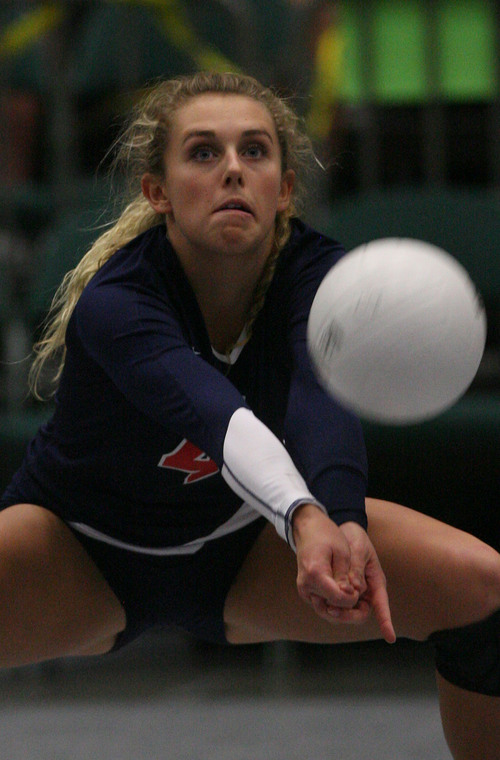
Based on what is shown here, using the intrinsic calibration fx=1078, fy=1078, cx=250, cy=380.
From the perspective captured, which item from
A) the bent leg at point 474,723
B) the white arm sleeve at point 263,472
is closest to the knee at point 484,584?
the bent leg at point 474,723

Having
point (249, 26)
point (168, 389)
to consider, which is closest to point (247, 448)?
point (168, 389)

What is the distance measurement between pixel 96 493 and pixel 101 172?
2901 millimetres

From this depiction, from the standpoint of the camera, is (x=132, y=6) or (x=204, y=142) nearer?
(x=204, y=142)

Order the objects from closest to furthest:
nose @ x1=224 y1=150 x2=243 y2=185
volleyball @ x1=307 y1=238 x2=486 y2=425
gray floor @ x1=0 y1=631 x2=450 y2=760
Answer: volleyball @ x1=307 y1=238 x2=486 y2=425, nose @ x1=224 y1=150 x2=243 y2=185, gray floor @ x1=0 y1=631 x2=450 y2=760

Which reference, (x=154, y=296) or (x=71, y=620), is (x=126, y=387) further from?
(x=71, y=620)

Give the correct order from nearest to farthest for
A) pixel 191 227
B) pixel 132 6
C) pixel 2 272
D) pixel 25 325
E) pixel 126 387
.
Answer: pixel 126 387 → pixel 191 227 → pixel 25 325 → pixel 2 272 → pixel 132 6

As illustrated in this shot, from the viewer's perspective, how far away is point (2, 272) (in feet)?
12.8

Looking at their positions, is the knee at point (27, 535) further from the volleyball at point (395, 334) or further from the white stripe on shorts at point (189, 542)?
the volleyball at point (395, 334)

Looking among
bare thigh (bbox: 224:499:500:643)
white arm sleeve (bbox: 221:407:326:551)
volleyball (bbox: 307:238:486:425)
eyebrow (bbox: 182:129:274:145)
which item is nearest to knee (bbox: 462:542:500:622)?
bare thigh (bbox: 224:499:500:643)

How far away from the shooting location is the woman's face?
1674 mm

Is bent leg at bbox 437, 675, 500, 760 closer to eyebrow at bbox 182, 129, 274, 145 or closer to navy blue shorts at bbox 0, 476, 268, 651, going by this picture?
navy blue shorts at bbox 0, 476, 268, 651

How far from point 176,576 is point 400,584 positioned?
43 cm

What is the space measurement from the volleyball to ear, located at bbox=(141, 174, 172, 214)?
0.40 meters

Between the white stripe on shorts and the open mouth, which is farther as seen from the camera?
the white stripe on shorts
